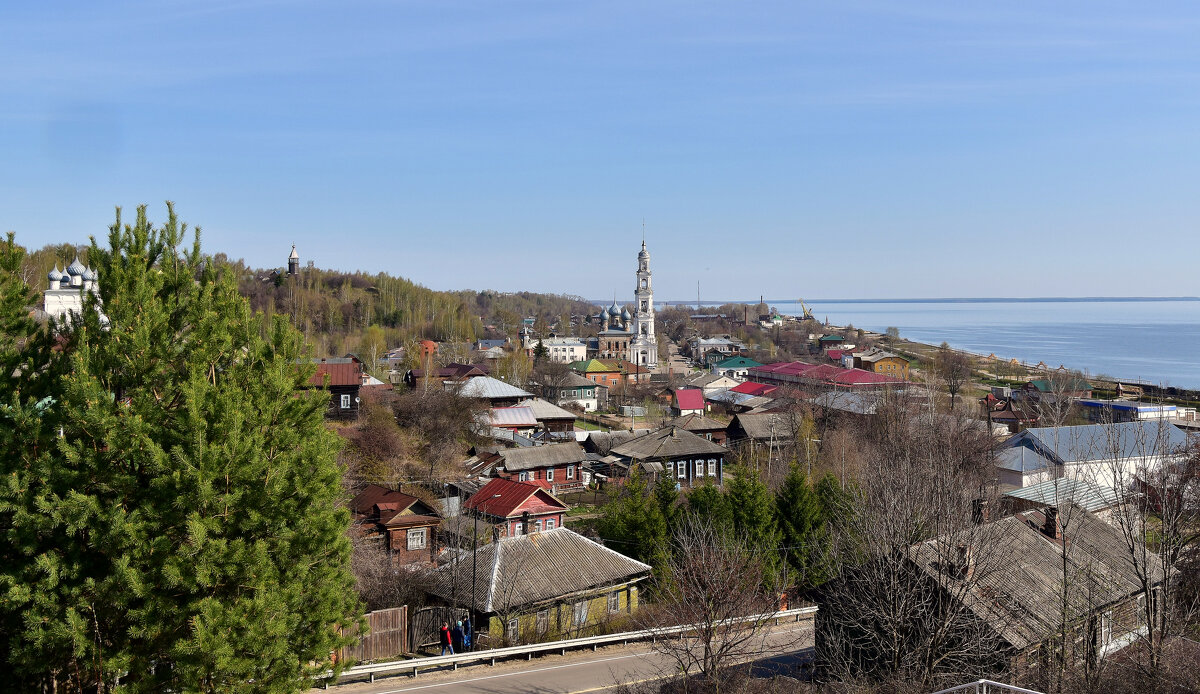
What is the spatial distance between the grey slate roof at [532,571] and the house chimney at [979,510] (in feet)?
26.9

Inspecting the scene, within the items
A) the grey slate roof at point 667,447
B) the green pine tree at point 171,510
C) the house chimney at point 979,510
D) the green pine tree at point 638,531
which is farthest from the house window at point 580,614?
the grey slate roof at point 667,447

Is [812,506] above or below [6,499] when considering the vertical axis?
below

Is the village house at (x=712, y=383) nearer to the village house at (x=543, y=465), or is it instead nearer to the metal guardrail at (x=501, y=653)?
the village house at (x=543, y=465)

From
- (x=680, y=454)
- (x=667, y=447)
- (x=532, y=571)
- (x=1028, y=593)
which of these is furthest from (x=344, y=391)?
(x=1028, y=593)

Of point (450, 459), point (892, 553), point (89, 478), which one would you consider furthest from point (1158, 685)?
point (450, 459)

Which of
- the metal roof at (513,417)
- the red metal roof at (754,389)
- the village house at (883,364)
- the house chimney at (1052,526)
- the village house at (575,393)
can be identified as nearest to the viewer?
the house chimney at (1052,526)

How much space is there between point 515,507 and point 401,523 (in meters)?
4.05

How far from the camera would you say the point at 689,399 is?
66.8 m

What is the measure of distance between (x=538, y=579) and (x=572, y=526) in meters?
12.8

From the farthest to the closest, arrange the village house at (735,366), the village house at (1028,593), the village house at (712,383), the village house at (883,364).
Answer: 1. the village house at (735,366)
2. the village house at (883,364)
3. the village house at (712,383)
4. the village house at (1028,593)

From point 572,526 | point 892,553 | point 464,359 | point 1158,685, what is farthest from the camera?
point 464,359

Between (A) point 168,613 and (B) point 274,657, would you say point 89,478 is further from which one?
(B) point 274,657

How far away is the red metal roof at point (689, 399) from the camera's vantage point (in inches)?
2616

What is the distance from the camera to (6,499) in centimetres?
836
